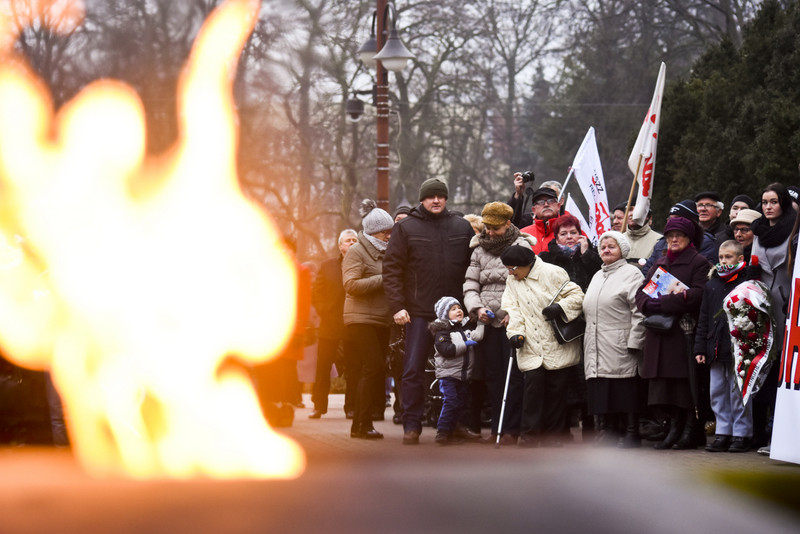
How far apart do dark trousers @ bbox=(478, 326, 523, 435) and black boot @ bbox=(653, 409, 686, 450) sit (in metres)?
1.24

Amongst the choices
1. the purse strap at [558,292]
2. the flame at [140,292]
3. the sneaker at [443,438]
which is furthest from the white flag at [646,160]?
the flame at [140,292]

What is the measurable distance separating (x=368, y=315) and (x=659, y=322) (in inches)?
105

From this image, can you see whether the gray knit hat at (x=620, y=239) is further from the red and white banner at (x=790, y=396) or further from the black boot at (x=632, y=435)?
the red and white banner at (x=790, y=396)

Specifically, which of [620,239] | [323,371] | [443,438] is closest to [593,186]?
[323,371]

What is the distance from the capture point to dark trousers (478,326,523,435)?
11.8m

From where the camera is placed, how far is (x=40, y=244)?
38.5 feet

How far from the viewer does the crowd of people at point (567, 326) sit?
11.2m

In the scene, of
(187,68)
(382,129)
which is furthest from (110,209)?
(187,68)

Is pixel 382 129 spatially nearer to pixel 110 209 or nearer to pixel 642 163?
pixel 642 163

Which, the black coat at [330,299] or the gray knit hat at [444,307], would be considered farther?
the black coat at [330,299]

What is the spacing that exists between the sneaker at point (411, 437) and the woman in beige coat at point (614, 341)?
150cm

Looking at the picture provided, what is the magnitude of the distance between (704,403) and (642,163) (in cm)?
367

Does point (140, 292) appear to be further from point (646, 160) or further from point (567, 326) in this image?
point (646, 160)

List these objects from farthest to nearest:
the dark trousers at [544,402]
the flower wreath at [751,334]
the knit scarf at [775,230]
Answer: the dark trousers at [544,402]
the knit scarf at [775,230]
the flower wreath at [751,334]
